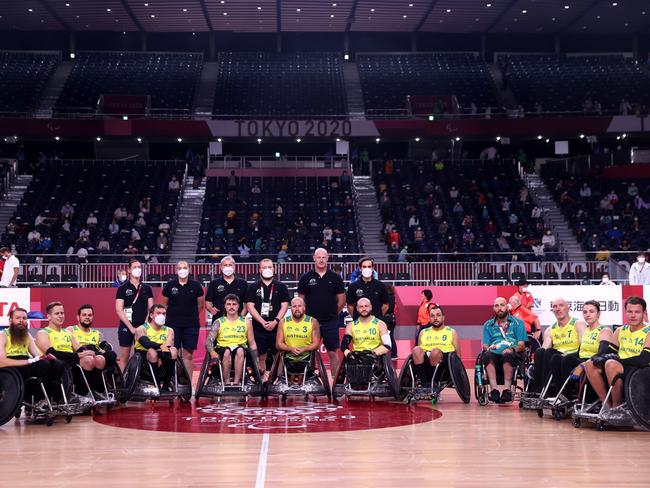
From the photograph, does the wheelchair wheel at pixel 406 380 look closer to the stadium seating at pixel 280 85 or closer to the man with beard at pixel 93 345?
the man with beard at pixel 93 345

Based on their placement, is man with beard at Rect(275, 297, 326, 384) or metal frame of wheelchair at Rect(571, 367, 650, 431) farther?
man with beard at Rect(275, 297, 326, 384)

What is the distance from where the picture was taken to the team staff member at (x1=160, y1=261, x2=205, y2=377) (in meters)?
12.1

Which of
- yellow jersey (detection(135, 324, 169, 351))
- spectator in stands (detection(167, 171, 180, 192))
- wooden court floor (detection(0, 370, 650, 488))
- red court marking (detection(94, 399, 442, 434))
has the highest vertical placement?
spectator in stands (detection(167, 171, 180, 192))

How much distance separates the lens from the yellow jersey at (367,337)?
11.6 m

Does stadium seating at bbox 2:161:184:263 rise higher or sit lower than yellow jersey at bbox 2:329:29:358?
higher

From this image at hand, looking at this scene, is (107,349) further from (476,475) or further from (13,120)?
(13,120)

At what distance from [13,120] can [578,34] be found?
80.4 feet

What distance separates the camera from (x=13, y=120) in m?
34.5

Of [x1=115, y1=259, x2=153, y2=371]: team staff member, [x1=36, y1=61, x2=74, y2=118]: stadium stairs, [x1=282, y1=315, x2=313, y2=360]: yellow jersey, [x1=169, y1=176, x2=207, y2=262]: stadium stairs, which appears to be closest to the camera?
[x1=282, y1=315, x2=313, y2=360]: yellow jersey

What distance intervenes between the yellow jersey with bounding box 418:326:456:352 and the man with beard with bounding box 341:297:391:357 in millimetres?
439

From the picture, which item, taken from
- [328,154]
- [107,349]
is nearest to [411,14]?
[328,154]

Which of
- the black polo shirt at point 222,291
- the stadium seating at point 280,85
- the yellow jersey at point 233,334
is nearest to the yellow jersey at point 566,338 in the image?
the yellow jersey at point 233,334

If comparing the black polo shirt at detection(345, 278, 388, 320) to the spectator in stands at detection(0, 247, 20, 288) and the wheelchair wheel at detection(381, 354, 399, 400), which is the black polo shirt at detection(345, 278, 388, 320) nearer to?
the wheelchair wheel at detection(381, 354, 399, 400)

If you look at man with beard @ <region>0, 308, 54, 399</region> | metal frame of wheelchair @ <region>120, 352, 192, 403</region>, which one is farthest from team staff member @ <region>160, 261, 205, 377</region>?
man with beard @ <region>0, 308, 54, 399</region>
